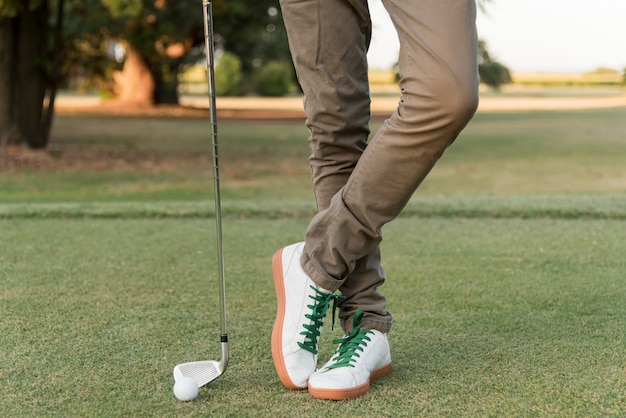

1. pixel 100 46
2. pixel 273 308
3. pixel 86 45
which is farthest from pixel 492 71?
pixel 273 308

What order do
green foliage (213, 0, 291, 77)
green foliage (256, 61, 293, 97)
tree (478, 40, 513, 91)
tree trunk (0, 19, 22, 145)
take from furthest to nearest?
green foliage (256, 61, 293, 97) → tree (478, 40, 513, 91) → green foliage (213, 0, 291, 77) → tree trunk (0, 19, 22, 145)

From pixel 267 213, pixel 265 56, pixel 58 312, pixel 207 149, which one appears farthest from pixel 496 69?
pixel 58 312

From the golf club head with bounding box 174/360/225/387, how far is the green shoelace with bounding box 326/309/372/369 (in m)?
0.27

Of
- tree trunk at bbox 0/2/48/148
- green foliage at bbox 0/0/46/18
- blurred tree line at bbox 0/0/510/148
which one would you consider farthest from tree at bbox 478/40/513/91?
green foliage at bbox 0/0/46/18

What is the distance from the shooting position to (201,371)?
6.34 feet

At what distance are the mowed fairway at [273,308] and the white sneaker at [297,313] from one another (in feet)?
0.28

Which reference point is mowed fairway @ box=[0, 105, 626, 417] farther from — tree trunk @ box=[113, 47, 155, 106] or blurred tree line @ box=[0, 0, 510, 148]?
tree trunk @ box=[113, 47, 155, 106]

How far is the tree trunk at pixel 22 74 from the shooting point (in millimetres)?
10664

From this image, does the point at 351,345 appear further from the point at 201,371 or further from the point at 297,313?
the point at 201,371

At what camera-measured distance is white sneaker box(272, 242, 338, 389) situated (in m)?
2.02

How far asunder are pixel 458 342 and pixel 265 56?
3236 centimetres

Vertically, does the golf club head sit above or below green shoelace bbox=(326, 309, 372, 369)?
above

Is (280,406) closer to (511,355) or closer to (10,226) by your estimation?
(511,355)

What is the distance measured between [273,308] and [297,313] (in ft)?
2.11
